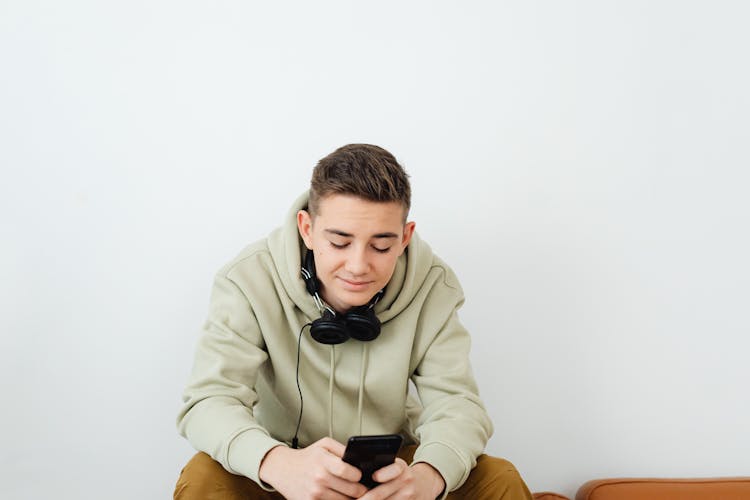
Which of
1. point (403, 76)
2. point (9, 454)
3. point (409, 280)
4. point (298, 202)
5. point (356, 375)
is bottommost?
point (9, 454)

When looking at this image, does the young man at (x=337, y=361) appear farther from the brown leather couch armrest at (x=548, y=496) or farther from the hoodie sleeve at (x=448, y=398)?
the brown leather couch armrest at (x=548, y=496)

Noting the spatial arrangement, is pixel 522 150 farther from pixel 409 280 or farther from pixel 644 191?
pixel 409 280

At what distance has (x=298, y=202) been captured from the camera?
1.92 metres

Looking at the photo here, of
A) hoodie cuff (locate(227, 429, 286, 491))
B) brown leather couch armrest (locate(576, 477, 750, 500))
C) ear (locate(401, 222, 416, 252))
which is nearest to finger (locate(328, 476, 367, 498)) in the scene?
hoodie cuff (locate(227, 429, 286, 491))

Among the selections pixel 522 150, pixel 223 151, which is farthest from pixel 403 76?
pixel 223 151

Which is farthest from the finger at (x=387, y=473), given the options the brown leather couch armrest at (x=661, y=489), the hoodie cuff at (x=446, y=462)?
the brown leather couch armrest at (x=661, y=489)

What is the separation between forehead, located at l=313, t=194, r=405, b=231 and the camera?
173 centimetres

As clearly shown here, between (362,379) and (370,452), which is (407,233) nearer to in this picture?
(362,379)

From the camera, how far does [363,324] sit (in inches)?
72.8

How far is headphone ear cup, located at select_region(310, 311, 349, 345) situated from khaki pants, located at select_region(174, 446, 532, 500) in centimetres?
36

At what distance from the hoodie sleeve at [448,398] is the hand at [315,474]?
0.23 metres

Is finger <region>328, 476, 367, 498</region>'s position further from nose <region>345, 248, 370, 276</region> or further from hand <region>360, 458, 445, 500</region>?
nose <region>345, 248, 370, 276</region>

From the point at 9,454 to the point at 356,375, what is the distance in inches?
42.4

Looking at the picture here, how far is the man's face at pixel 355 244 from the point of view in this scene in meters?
1.73
